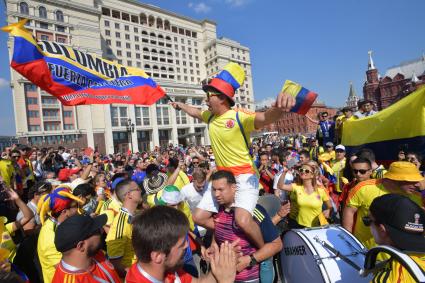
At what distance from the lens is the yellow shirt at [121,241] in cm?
295

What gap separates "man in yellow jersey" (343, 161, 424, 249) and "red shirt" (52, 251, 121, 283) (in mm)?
2787

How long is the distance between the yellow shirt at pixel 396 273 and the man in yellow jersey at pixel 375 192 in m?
1.52

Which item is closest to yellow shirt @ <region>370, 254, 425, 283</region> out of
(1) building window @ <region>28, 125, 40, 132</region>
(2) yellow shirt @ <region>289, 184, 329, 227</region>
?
(2) yellow shirt @ <region>289, 184, 329, 227</region>

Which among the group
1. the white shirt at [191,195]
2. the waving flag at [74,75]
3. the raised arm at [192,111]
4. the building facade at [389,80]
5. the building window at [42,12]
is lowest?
the white shirt at [191,195]

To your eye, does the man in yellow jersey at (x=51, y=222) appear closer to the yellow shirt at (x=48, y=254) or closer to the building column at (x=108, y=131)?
the yellow shirt at (x=48, y=254)

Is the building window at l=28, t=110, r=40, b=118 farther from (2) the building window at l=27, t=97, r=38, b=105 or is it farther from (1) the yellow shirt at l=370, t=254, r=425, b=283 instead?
(1) the yellow shirt at l=370, t=254, r=425, b=283

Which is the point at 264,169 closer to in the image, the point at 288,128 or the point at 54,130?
the point at 54,130

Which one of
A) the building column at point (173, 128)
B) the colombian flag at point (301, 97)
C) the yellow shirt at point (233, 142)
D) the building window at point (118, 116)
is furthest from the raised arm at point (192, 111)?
the building column at point (173, 128)

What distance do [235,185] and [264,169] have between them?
5.14m

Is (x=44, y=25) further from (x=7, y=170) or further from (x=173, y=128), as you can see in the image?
(x=7, y=170)

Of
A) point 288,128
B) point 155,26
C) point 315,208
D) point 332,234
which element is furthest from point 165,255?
point 288,128

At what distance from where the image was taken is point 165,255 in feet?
5.70

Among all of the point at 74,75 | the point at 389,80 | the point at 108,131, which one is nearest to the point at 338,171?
the point at 74,75

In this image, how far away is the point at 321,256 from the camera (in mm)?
2656
